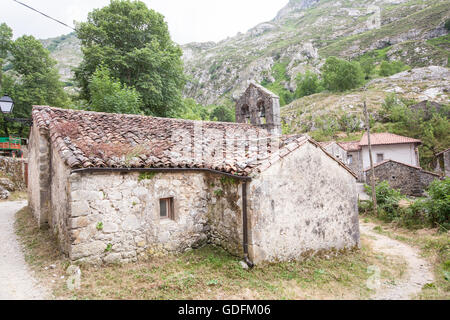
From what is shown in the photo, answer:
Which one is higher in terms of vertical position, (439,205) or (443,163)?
(443,163)

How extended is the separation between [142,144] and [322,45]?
10391 cm

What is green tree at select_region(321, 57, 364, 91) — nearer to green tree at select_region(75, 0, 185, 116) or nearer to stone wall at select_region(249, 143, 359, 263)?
green tree at select_region(75, 0, 185, 116)

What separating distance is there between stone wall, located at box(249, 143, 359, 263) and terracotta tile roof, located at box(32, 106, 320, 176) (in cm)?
50

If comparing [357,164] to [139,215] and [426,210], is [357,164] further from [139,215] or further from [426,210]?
A: [139,215]

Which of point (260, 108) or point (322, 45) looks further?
point (322, 45)

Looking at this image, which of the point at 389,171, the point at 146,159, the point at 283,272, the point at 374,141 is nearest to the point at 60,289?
the point at 146,159

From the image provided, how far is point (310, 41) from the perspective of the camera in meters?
97.6

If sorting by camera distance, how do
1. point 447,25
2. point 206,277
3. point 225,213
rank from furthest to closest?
point 447,25
point 225,213
point 206,277

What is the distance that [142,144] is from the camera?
7148mm

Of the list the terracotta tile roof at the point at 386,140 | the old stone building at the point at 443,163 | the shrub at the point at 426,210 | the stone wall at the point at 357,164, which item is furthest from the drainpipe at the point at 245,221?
the stone wall at the point at 357,164

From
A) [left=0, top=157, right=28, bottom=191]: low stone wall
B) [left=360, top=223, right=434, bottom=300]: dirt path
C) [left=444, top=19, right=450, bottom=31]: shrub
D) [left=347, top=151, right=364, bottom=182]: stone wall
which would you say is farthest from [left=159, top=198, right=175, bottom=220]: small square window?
[left=444, top=19, right=450, bottom=31]: shrub

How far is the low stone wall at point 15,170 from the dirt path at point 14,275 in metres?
11.1

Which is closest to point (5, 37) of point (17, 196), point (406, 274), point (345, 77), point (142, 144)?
point (17, 196)

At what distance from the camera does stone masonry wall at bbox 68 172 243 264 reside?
5543 millimetres
